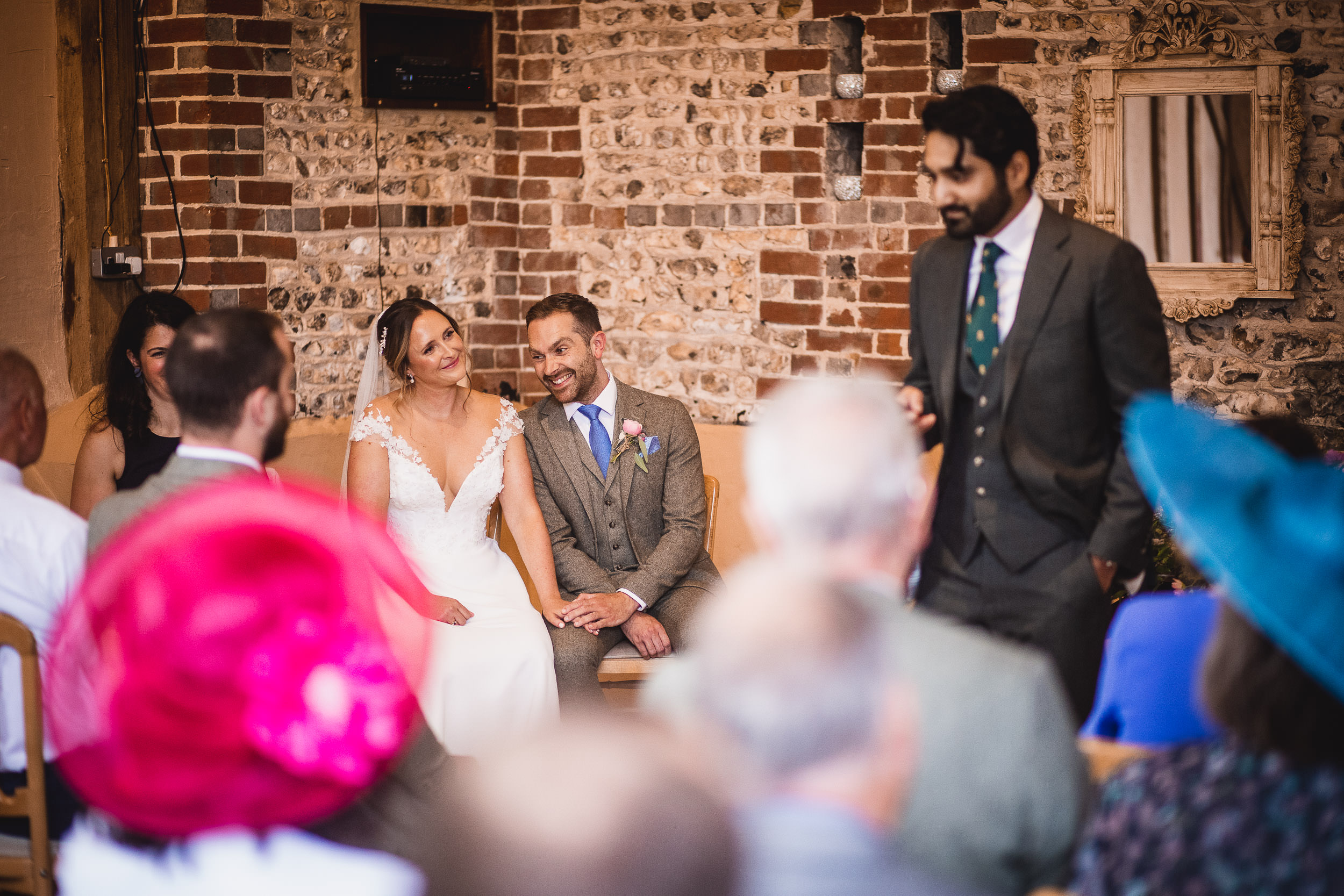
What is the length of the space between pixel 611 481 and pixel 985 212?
158 centimetres

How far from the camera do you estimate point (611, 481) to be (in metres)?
3.78

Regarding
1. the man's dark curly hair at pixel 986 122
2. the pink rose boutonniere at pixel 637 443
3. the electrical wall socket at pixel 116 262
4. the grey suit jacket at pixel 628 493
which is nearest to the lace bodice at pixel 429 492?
the grey suit jacket at pixel 628 493

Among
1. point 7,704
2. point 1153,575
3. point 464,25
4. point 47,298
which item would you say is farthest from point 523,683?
point 464,25

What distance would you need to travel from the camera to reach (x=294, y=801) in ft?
5.49

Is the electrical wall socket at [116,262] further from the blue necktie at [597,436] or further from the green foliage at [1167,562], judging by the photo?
the green foliage at [1167,562]

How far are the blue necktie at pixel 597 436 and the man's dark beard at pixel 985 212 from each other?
1.51 m

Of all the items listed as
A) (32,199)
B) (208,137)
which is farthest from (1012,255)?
(32,199)

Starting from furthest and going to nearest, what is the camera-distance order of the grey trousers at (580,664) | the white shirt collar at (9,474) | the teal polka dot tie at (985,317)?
the grey trousers at (580,664) → the teal polka dot tie at (985,317) → the white shirt collar at (9,474)

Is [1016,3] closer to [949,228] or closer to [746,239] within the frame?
[746,239]

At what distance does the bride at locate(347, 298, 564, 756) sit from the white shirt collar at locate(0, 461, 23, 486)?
1.36 metres

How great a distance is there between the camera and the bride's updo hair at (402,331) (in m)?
3.71

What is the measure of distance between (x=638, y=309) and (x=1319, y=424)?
2.49 meters

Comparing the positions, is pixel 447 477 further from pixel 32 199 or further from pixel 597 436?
pixel 32 199

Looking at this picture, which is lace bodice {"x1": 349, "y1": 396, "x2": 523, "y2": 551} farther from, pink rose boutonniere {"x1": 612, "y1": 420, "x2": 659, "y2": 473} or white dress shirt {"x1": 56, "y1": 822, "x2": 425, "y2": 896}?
white dress shirt {"x1": 56, "y1": 822, "x2": 425, "y2": 896}
